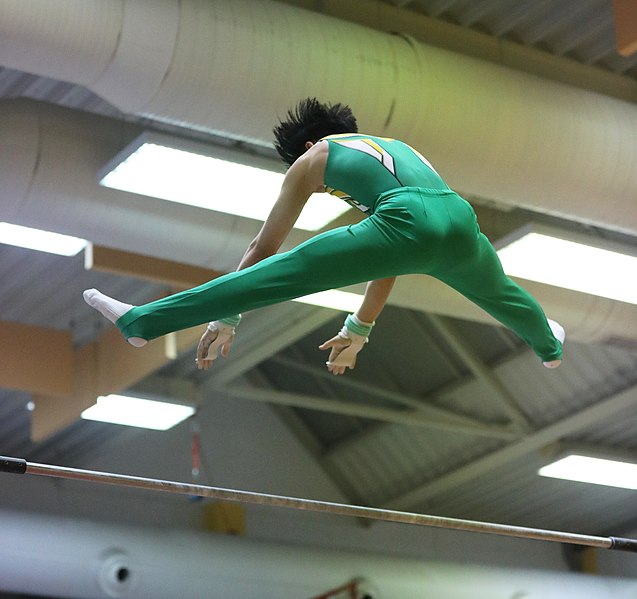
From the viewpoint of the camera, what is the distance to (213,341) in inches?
181

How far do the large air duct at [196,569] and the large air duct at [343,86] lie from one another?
15.9ft

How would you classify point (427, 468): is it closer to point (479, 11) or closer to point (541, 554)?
point (541, 554)

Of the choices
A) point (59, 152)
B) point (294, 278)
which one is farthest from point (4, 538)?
point (294, 278)

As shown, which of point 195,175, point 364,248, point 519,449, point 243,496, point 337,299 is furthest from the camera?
point 519,449

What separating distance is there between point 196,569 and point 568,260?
175 inches

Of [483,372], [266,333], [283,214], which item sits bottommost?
[283,214]

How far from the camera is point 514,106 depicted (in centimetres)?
676

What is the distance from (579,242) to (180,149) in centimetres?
254

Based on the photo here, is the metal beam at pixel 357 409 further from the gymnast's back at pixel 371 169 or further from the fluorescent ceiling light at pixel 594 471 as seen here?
the gymnast's back at pixel 371 169

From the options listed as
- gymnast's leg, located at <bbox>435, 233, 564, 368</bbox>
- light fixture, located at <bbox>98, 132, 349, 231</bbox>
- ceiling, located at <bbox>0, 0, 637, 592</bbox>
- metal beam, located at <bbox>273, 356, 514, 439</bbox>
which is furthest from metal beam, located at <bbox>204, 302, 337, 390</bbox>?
gymnast's leg, located at <bbox>435, 233, 564, 368</bbox>

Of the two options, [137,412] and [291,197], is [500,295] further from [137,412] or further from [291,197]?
[137,412]

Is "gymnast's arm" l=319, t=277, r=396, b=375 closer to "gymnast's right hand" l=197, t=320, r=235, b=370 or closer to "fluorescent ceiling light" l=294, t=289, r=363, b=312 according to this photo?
"gymnast's right hand" l=197, t=320, r=235, b=370

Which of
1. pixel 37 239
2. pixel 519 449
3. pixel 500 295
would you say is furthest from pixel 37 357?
pixel 500 295

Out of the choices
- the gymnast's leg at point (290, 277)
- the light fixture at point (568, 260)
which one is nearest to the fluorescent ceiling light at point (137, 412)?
the light fixture at point (568, 260)
